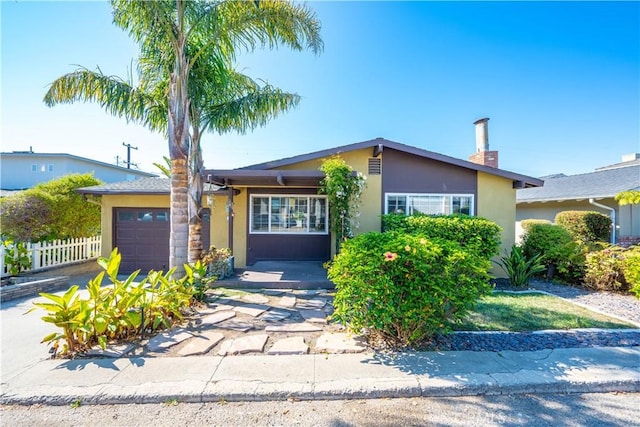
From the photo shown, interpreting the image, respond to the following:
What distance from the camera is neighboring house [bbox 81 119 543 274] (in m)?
8.01

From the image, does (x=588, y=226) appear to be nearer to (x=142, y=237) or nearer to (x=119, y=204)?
(x=142, y=237)

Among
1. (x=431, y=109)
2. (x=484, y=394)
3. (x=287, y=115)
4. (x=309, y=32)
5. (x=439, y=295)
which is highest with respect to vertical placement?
(x=431, y=109)

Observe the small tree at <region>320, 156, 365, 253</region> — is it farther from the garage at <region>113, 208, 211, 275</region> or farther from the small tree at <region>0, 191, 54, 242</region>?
the small tree at <region>0, 191, 54, 242</region>

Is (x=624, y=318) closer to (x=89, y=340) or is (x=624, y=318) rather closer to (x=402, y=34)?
(x=89, y=340)

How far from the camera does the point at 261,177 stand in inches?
285

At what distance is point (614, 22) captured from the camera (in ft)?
26.4

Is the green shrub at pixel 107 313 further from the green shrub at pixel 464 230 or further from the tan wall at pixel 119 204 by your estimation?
the green shrub at pixel 464 230

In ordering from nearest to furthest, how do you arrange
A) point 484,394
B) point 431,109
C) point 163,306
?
point 484,394
point 163,306
point 431,109

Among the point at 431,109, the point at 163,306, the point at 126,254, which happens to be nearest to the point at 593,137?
the point at 431,109

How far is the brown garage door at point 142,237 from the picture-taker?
8.83 m

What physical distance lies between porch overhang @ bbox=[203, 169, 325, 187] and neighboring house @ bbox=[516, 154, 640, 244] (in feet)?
36.2

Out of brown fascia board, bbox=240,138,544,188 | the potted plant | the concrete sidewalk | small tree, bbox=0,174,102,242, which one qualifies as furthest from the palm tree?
small tree, bbox=0,174,102,242

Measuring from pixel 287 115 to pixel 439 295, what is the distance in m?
6.25

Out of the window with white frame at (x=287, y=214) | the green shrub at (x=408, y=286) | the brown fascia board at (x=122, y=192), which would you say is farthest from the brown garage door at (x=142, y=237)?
the green shrub at (x=408, y=286)
